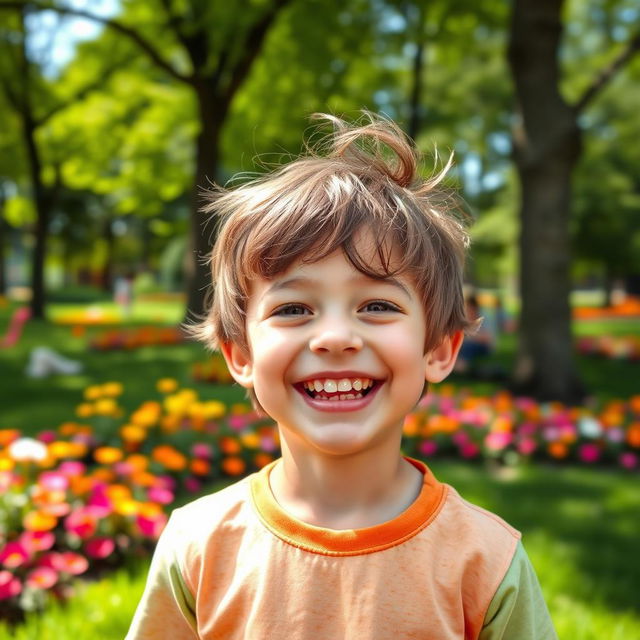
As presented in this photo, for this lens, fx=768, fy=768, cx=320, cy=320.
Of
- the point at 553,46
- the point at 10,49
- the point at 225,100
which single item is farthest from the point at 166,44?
the point at 553,46

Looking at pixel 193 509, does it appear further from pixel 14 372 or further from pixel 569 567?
pixel 14 372

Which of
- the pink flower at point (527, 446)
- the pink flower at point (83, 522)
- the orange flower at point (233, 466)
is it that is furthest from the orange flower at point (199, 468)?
the pink flower at point (527, 446)

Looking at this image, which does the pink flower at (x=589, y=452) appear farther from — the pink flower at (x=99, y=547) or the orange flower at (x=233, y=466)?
the pink flower at (x=99, y=547)

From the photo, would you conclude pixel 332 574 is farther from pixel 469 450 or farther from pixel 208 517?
pixel 469 450

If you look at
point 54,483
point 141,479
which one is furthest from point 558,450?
point 54,483

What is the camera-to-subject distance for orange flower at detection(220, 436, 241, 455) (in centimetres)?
477

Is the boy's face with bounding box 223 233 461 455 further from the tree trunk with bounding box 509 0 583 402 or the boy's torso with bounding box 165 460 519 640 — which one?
the tree trunk with bounding box 509 0 583 402

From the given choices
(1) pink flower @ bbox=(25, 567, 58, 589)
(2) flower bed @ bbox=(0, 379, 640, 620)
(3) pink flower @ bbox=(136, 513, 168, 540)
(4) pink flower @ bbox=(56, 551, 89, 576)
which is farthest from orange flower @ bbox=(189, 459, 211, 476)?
(1) pink flower @ bbox=(25, 567, 58, 589)

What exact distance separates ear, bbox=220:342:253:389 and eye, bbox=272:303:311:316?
0.19 metres

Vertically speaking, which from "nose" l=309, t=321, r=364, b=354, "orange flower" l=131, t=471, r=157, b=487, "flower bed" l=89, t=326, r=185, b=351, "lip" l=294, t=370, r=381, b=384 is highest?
"nose" l=309, t=321, r=364, b=354

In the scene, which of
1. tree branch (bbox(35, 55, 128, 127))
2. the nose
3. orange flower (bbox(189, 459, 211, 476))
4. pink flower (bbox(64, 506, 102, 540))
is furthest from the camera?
tree branch (bbox(35, 55, 128, 127))

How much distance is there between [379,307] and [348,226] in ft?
0.54

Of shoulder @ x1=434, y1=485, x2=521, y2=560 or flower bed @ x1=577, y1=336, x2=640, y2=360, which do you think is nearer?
shoulder @ x1=434, y1=485, x2=521, y2=560

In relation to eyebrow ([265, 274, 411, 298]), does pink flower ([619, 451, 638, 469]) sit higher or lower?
lower
